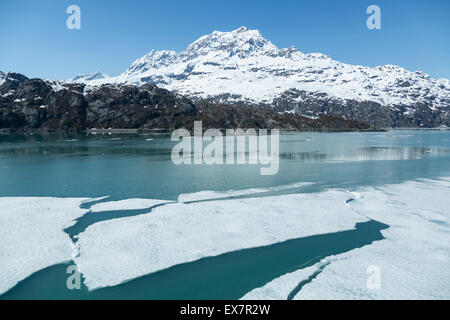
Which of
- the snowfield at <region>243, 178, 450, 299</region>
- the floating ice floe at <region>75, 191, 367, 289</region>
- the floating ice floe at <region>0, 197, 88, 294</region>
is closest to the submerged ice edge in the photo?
the floating ice floe at <region>0, 197, 88, 294</region>

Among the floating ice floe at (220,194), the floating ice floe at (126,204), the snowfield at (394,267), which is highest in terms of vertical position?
the floating ice floe at (220,194)

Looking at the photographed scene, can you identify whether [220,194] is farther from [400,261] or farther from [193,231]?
[400,261]

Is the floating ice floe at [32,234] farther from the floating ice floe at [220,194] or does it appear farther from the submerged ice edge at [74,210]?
the floating ice floe at [220,194]

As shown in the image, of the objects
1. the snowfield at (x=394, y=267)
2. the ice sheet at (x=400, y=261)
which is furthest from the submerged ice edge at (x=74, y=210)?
the ice sheet at (x=400, y=261)

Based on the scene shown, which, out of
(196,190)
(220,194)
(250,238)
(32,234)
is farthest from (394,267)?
(196,190)
